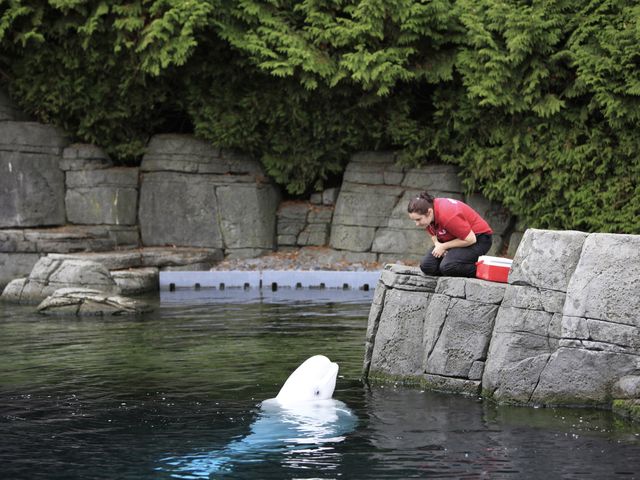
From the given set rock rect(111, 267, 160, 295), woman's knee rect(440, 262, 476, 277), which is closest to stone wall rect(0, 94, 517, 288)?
rock rect(111, 267, 160, 295)

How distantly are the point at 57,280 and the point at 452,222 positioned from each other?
9.77m

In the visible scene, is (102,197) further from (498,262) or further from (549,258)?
(549,258)

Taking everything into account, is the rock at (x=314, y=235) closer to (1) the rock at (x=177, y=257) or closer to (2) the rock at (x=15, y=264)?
(1) the rock at (x=177, y=257)

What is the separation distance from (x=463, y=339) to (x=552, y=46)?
10.7 m

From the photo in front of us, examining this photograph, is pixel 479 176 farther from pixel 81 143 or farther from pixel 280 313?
pixel 81 143

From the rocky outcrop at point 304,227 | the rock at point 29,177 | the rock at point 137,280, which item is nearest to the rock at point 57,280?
the rock at point 137,280

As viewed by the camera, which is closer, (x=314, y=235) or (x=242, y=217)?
(x=242, y=217)

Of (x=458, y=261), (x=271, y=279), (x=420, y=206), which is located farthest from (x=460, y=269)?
(x=271, y=279)

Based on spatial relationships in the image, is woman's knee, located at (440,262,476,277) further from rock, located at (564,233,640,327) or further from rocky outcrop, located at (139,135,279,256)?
rocky outcrop, located at (139,135,279,256)

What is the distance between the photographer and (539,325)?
9.66 metres

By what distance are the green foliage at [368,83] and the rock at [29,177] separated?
89cm

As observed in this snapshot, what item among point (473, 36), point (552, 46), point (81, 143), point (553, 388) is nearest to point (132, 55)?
point (81, 143)

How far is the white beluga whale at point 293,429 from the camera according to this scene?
7898mm

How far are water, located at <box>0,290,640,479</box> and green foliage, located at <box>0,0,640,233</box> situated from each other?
7450mm
